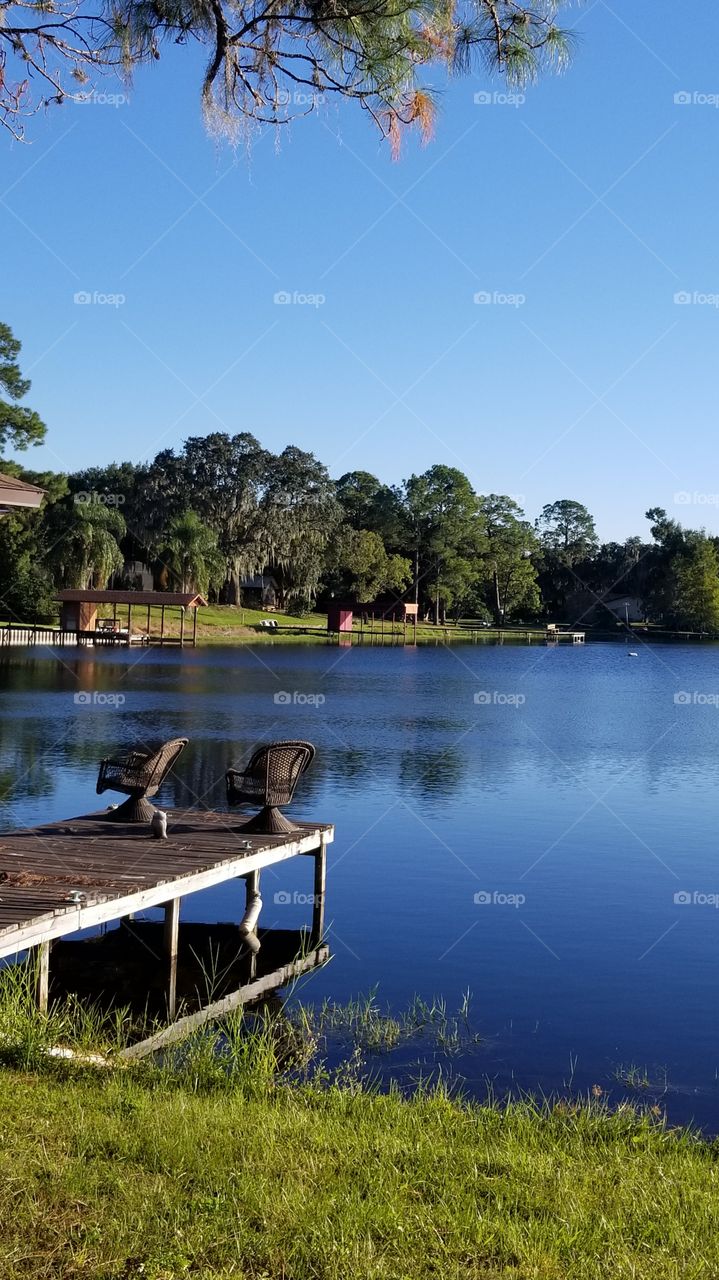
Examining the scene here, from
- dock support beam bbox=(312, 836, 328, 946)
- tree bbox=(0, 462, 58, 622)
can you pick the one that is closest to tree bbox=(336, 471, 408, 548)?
tree bbox=(0, 462, 58, 622)

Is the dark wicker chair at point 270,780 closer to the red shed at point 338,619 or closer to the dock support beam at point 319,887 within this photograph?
the dock support beam at point 319,887

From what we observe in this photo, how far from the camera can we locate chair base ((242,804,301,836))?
13.2 m

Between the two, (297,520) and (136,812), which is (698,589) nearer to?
(297,520)

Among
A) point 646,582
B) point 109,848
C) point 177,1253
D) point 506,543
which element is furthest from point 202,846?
point 646,582

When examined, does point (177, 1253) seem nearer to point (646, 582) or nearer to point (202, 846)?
point (202, 846)

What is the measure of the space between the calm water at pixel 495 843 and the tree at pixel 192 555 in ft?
134

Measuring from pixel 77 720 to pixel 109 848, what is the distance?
2169cm

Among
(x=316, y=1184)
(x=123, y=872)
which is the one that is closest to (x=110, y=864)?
(x=123, y=872)

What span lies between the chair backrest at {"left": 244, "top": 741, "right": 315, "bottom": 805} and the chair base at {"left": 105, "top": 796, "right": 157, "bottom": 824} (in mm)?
1249

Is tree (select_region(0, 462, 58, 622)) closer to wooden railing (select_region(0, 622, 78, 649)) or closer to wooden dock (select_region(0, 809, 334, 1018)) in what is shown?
wooden railing (select_region(0, 622, 78, 649))

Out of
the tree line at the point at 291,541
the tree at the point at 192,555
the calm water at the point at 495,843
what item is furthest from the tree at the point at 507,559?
the calm water at the point at 495,843

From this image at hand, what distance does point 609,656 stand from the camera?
88.1 m

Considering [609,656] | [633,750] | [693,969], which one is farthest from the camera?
[609,656]

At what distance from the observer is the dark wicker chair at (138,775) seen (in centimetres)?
1300
